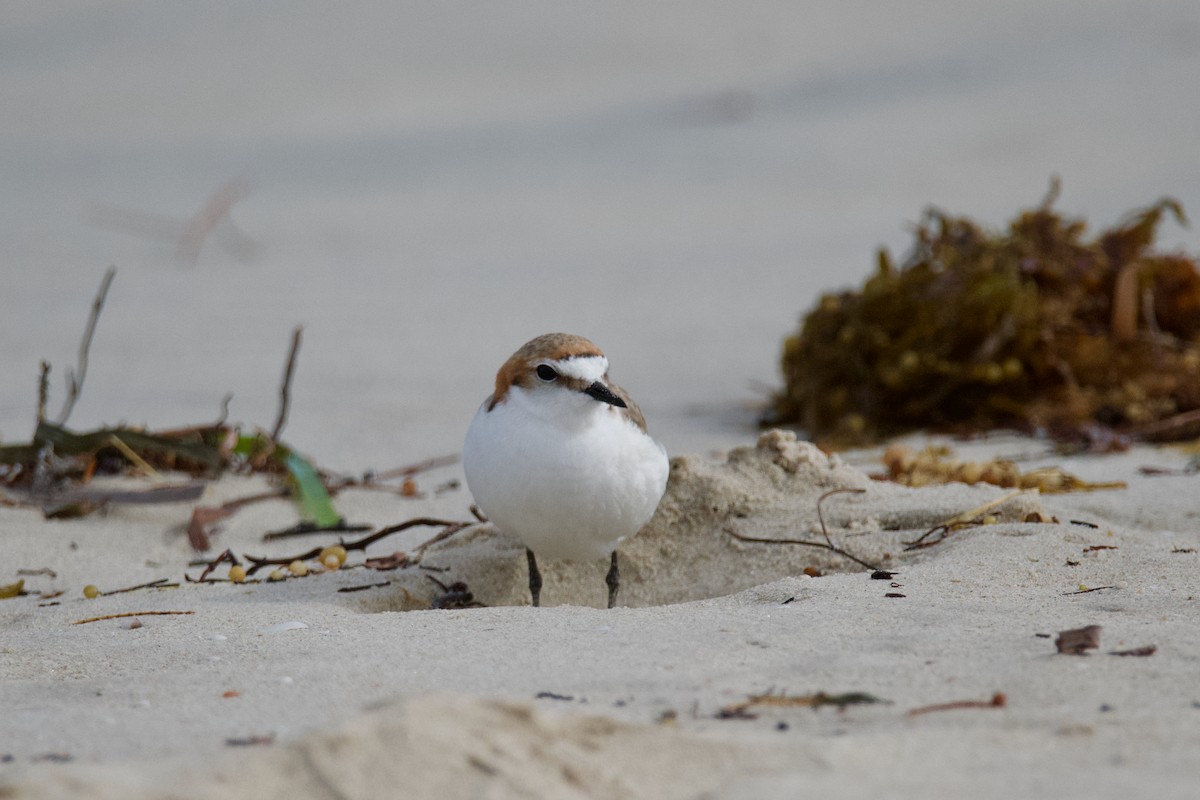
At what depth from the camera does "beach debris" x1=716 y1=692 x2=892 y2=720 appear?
2.47 m

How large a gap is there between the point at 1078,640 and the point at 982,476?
85.5 inches

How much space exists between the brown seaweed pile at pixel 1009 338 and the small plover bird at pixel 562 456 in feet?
9.23

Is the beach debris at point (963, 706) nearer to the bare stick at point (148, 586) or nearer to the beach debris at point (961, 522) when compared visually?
the beach debris at point (961, 522)

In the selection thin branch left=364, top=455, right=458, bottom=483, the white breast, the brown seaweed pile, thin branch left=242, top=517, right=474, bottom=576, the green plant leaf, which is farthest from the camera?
the brown seaweed pile

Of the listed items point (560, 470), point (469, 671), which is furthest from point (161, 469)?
point (469, 671)

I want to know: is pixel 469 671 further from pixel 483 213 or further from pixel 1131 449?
pixel 483 213

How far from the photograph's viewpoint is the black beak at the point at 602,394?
376 cm

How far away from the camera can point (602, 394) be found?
3.77 metres

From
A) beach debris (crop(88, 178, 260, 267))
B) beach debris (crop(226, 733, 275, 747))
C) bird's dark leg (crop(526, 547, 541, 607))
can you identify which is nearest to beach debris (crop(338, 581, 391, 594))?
bird's dark leg (crop(526, 547, 541, 607))

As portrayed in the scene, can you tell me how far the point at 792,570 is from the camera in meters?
4.00

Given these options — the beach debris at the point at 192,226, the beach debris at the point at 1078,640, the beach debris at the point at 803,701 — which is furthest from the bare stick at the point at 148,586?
the beach debris at the point at 192,226

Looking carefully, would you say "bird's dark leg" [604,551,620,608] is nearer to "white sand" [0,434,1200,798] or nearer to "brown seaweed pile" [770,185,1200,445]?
"white sand" [0,434,1200,798]

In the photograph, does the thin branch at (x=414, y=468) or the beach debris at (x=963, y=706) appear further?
the thin branch at (x=414, y=468)

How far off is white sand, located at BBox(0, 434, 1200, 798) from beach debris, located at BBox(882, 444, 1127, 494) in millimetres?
188
